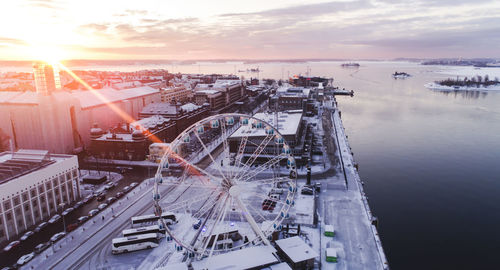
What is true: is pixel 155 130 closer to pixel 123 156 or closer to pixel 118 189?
pixel 123 156

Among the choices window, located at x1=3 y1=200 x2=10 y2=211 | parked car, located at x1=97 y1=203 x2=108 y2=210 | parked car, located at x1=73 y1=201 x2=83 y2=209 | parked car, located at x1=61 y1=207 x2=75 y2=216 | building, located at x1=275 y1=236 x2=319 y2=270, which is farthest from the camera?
parked car, located at x1=73 y1=201 x2=83 y2=209

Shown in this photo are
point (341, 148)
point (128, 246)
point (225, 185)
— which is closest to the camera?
point (225, 185)

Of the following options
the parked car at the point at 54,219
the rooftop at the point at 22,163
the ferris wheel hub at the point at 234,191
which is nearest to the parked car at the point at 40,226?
the parked car at the point at 54,219

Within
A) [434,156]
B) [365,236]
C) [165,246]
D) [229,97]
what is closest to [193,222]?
[165,246]

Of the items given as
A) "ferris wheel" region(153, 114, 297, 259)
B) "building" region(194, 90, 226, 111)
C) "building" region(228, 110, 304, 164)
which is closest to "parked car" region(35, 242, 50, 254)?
"ferris wheel" region(153, 114, 297, 259)

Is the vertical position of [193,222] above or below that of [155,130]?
below

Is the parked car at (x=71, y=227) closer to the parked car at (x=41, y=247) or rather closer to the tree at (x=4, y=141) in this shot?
the parked car at (x=41, y=247)

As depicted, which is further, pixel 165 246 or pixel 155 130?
pixel 155 130

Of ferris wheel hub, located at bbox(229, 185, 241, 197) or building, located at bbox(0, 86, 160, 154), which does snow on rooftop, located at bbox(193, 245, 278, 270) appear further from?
building, located at bbox(0, 86, 160, 154)
